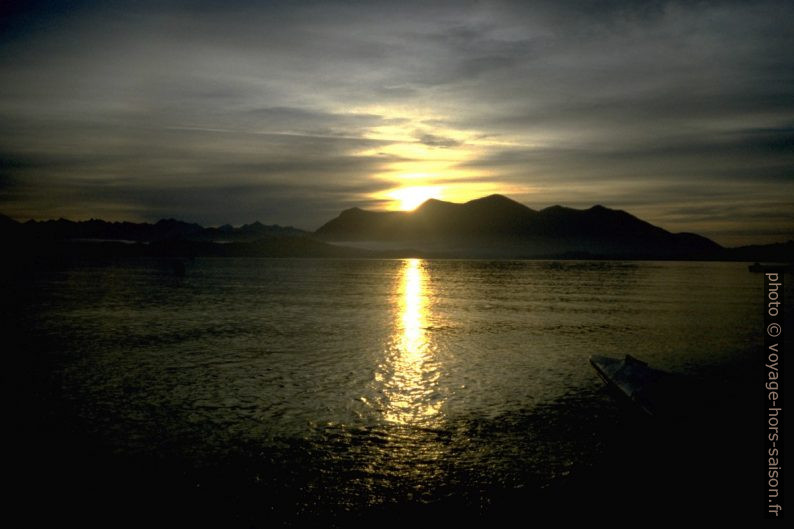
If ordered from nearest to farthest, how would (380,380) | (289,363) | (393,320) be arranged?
(380,380)
(289,363)
(393,320)

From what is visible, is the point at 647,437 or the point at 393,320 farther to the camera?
the point at 393,320

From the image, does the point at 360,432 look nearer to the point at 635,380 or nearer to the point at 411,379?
the point at 411,379

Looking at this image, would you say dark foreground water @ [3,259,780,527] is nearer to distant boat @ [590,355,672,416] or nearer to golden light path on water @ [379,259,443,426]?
golden light path on water @ [379,259,443,426]

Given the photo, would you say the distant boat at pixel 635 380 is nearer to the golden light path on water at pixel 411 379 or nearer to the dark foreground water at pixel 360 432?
the dark foreground water at pixel 360 432

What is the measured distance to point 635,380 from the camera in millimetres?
21578

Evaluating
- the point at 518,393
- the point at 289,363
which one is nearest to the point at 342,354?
the point at 289,363

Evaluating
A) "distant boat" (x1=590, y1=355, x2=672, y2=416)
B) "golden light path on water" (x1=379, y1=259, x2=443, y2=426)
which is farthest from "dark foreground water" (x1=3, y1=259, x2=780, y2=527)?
"distant boat" (x1=590, y1=355, x2=672, y2=416)

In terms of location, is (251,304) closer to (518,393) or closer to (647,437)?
(518,393)

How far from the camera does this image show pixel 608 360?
26.7m

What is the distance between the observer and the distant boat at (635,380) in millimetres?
19219

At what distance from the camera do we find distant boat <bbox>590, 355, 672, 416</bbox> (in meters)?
19.2

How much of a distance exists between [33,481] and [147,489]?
3305 mm

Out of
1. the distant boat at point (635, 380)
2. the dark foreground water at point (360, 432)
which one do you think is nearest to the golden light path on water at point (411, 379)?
the dark foreground water at point (360, 432)

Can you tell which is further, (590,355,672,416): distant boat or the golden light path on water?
the golden light path on water
